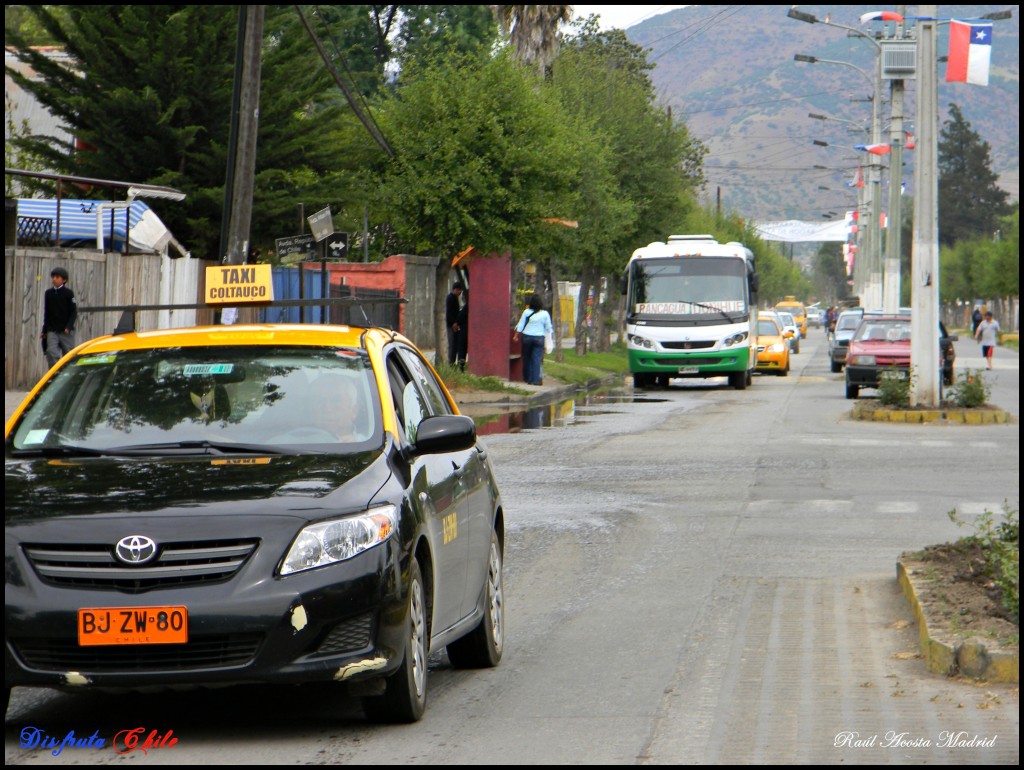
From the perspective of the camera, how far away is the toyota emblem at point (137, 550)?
5707 mm

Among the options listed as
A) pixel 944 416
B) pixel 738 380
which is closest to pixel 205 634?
pixel 944 416

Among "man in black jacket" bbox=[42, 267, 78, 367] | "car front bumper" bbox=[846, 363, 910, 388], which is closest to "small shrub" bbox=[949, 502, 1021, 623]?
"man in black jacket" bbox=[42, 267, 78, 367]

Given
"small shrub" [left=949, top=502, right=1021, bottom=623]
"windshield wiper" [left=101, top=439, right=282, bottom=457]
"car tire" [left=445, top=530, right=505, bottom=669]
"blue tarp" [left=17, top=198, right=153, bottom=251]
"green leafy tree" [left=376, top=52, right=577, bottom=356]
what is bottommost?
"car tire" [left=445, top=530, right=505, bottom=669]

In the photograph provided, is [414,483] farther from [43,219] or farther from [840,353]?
[840,353]

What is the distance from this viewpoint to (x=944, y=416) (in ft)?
82.4

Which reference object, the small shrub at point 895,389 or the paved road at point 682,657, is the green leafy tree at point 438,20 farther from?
the paved road at point 682,657

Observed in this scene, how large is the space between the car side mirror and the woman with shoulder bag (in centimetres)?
2841

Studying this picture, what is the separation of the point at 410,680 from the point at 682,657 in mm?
2053

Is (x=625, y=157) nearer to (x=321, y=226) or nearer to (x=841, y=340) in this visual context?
(x=841, y=340)

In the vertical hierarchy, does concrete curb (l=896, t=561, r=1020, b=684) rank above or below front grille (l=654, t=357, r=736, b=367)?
below

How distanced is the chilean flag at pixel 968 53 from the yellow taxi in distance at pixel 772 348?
21.8m

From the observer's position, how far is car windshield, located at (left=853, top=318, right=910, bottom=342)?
106ft

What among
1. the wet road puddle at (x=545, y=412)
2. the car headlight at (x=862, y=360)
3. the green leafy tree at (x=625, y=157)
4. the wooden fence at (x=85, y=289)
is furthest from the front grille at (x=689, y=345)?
the green leafy tree at (x=625, y=157)

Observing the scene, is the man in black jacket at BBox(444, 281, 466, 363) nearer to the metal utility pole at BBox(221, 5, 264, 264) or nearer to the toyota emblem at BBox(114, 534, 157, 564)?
the metal utility pole at BBox(221, 5, 264, 264)
